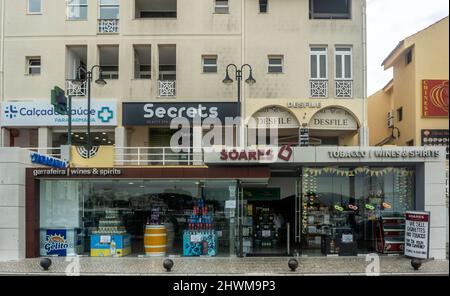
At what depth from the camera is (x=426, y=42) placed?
→ 25078mm

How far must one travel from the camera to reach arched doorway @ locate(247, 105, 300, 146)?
78.6 ft

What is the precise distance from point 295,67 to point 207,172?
29.4 ft

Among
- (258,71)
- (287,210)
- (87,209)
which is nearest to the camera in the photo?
(87,209)

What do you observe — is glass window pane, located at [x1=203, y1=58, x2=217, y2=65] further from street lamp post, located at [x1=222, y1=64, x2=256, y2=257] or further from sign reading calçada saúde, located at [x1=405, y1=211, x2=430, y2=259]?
sign reading calçada saúde, located at [x1=405, y1=211, x2=430, y2=259]

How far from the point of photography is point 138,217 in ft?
58.9

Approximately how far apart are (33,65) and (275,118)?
11.4 meters

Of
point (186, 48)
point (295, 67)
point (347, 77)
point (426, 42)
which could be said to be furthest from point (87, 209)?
point (426, 42)

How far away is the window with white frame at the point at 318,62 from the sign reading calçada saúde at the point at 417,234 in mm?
9705

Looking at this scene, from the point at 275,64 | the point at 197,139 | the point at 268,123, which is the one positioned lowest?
the point at 197,139

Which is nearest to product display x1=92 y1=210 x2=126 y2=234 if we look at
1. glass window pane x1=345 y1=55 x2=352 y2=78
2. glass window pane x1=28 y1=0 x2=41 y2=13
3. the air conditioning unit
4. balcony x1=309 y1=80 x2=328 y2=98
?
balcony x1=309 y1=80 x2=328 y2=98

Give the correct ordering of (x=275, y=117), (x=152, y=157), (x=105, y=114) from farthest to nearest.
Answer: (x=152, y=157) → (x=275, y=117) → (x=105, y=114)

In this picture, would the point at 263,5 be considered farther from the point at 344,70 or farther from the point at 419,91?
the point at 419,91

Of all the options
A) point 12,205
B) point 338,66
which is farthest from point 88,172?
point 338,66
